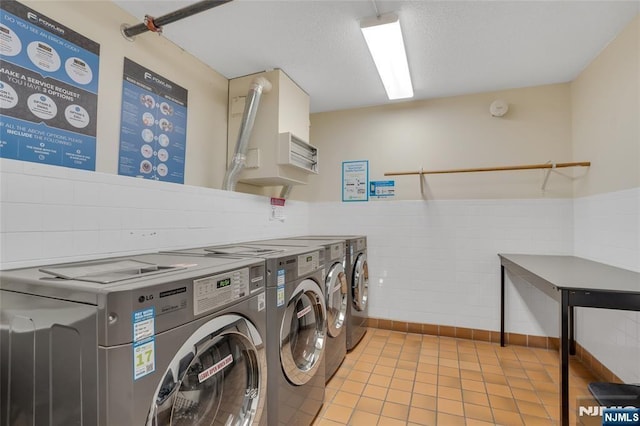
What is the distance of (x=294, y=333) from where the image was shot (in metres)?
1.66

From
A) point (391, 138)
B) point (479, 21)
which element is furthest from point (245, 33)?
point (391, 138)

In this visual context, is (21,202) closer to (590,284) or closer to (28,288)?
(28,288)

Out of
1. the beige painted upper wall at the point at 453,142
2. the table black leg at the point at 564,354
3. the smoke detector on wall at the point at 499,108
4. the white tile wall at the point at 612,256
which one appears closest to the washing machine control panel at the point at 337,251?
the beige painted upper wall at the point at 453,142

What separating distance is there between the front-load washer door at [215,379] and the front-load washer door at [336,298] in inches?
37.5

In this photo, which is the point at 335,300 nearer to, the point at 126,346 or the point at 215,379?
the point at 215,379

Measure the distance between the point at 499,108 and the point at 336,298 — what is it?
2.43m

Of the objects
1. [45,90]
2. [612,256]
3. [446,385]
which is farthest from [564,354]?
[45,90]

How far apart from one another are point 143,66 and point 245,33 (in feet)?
2.36

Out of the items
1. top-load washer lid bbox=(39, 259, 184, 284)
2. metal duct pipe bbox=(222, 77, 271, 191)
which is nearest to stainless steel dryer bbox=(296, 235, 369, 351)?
metal duct pipe bbox=(222, 77, 271, 191)

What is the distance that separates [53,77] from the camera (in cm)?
150

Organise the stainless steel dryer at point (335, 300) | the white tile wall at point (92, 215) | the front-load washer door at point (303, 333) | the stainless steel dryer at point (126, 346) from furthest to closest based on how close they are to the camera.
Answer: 1. the stainless steel dryer at point (335, 300)
2. the front-load washer door at point (303, 333)
3. the white tile wall at point (92, 215)
4. the stainless steel dryer at point (126, 346)

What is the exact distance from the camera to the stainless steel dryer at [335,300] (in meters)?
2.16

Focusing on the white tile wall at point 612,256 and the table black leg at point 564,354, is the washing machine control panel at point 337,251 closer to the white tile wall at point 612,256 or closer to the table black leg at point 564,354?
the table black leg at point 564,354

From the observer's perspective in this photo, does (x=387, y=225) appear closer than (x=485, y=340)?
No
